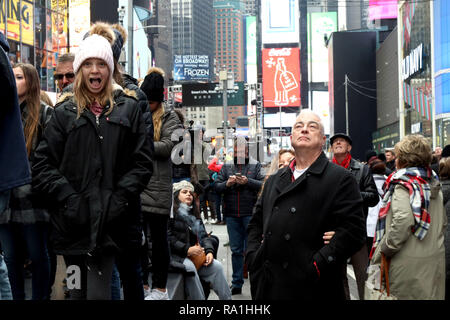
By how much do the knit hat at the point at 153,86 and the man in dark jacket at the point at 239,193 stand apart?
132 inches

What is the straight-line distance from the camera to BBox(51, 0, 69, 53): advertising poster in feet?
156

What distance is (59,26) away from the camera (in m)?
48.7

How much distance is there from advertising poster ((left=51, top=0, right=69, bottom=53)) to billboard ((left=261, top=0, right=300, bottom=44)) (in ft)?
295

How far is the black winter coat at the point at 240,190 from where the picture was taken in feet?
29.7

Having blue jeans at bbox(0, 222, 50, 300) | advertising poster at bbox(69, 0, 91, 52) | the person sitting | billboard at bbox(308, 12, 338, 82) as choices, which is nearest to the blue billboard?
advertising poster at bbox(69, 0, 91, 52)

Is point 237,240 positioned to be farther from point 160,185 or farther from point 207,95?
point 207,95

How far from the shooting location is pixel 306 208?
13.7 ft

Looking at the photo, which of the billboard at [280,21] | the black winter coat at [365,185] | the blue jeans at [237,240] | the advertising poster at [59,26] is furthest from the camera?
the billboard at [280,21]

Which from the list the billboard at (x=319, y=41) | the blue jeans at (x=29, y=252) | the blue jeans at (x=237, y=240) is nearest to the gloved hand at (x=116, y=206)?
the blue jeans at (x=29, y=252)

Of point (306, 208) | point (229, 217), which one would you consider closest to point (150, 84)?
point (306, 208)

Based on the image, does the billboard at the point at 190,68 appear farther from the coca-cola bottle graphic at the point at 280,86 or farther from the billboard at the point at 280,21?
the billboard at the point at 280,21

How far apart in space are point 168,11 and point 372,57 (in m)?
71.7

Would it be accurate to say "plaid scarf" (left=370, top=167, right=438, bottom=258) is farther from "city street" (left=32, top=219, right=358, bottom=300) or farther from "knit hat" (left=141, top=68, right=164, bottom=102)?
"city street" (left=32, top=219, right=358, bottom=300)
